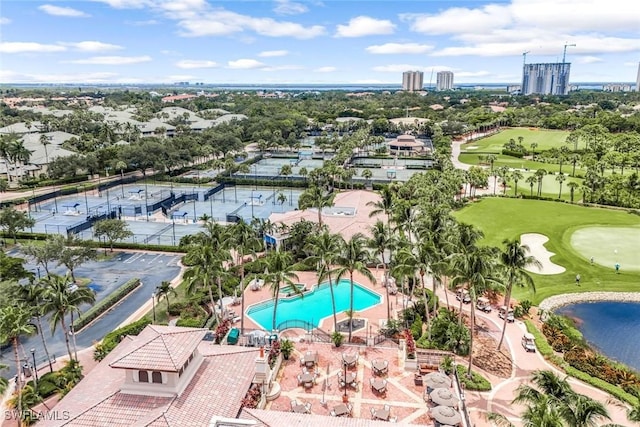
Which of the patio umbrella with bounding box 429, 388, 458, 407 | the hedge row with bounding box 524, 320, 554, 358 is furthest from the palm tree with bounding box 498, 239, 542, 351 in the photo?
the patio umbrella with bounding box 429, 388, 458, 407

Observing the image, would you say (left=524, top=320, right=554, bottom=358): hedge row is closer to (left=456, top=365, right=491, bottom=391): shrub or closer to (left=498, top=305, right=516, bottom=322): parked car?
(left=498, top=305, right=516, bottom=322): parked car

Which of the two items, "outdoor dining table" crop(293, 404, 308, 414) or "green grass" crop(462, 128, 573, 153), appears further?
"green grass" crop(462, 128, 573, 153)

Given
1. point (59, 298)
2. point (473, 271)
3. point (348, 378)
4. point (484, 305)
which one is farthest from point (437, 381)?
point (59, 298)

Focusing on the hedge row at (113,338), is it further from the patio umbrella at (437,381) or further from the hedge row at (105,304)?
the patio umbrella at (437,381)

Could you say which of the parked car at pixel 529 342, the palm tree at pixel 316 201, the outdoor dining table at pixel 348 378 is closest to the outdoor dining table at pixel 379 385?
the outdoor dining table at pixel 348 378

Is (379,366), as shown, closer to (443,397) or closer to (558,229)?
(443,397)
